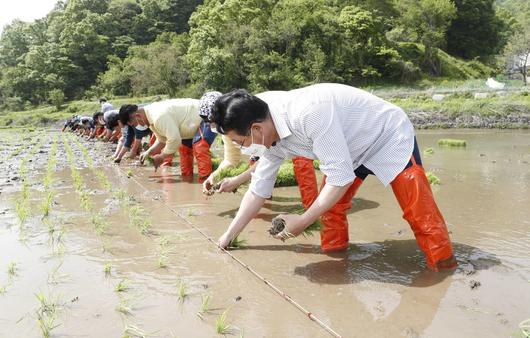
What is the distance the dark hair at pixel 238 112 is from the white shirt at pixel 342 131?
127 mm

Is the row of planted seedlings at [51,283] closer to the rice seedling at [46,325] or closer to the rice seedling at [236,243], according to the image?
the rice seedling at [46,325]

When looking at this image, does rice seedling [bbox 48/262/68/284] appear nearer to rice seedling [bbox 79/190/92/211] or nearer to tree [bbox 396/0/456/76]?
rice seedling [bbox 79/190/92/211]

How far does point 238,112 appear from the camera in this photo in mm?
2393

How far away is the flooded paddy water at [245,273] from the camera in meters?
2.09

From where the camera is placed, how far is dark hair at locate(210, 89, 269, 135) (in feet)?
7.85

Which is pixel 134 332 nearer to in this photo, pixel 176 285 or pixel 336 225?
pixel 176 285

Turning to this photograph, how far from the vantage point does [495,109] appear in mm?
18375

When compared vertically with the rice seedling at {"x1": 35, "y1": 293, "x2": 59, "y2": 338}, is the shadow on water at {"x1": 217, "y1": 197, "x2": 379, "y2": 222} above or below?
below

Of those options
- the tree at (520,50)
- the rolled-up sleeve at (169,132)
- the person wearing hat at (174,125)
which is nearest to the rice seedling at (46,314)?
the rolled-up sleeve at (169,132)

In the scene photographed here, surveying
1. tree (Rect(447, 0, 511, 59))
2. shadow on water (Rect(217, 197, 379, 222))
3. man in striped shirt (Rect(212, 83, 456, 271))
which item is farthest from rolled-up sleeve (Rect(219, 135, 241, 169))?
tree (Rect(447, 0, 511, 59))

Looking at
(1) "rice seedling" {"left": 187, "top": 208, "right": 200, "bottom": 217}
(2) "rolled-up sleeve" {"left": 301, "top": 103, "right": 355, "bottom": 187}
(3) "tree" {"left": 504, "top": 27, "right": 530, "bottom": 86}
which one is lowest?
(3) "tree" {"left": 504, "top": 27, "right": 530, "bottom": 86}

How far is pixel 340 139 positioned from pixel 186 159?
484cm

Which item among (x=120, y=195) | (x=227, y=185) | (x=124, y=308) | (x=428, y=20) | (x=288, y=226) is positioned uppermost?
(x=428, y=20)

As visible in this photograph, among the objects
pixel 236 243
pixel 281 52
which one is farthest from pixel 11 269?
pixel 281 52
